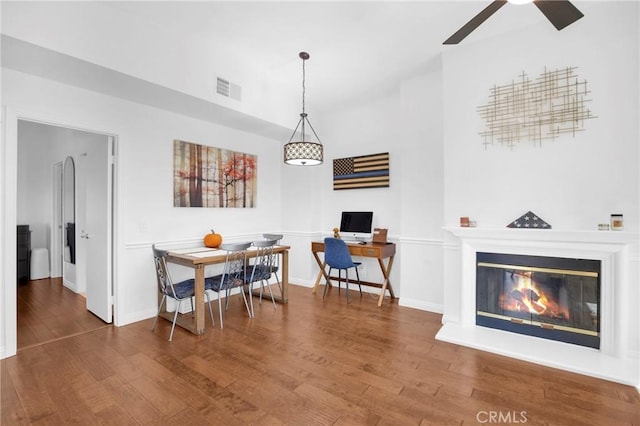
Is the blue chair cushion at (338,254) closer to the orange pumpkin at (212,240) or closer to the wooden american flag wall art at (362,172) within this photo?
the wooden american flag wall art at (362,172)

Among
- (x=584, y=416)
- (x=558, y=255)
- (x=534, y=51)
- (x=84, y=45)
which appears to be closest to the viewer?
(x=584, y=416)

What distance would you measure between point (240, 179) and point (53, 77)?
2.34 m

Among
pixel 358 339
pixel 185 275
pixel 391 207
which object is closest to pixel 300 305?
pixel 358 339

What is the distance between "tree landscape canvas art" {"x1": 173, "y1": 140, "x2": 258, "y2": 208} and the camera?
150 inches

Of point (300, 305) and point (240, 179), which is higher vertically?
point (240, 179)

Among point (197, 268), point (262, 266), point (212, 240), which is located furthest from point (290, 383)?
point (212, 240)

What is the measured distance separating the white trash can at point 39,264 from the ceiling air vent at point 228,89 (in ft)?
15.4

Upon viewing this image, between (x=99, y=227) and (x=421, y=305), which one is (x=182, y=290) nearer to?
(x=99, y=227)

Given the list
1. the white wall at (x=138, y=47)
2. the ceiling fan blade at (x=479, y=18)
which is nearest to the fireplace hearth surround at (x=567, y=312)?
the ceiling fan blade at (x=479, y=18)

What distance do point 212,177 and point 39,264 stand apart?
3.84 metres

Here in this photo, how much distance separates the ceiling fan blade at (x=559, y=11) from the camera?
1.76 meters

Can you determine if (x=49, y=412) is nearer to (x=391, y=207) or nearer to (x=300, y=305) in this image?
(x=300, y=305)

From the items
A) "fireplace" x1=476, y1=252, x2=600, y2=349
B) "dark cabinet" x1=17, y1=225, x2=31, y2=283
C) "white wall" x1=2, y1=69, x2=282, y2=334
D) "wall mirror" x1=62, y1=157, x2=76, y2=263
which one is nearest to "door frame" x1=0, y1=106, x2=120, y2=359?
"white wall" x1=2, y1=69, x2=282, y2=334

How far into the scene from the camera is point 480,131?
3.12m
